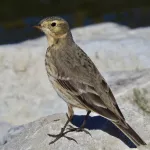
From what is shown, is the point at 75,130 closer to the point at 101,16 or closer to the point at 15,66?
the point at 15,66

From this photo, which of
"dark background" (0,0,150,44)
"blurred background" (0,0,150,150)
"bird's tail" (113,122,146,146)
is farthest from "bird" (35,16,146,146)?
"dark background" (0,0,150,44)

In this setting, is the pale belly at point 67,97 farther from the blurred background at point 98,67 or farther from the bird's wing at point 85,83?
the blurred background at point 98,67

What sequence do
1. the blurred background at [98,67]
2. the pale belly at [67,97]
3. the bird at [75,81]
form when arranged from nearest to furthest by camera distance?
the bird at [75,81]
the pale belly at [67,97]
the blurred background at [98,67]

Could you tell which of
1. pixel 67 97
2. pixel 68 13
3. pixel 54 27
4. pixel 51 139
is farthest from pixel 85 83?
pixel 68 13

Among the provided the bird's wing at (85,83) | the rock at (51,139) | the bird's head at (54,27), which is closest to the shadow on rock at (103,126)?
the rock at (51,139)

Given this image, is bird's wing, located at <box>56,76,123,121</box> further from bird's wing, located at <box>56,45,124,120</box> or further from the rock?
the rock

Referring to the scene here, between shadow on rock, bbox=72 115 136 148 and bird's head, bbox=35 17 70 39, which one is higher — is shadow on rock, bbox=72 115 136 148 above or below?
below

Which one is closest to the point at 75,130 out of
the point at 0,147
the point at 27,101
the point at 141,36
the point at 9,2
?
the point at 0,147
